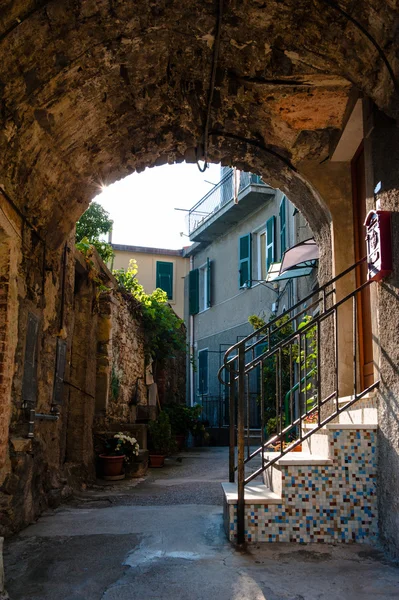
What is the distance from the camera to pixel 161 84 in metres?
4.38

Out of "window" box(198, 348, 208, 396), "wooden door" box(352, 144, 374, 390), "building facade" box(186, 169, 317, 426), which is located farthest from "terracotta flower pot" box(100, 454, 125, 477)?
"window" box(198, 348, 208, 396)

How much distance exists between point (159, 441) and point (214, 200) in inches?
347

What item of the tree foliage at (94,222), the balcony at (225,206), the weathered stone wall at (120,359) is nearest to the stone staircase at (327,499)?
the weathered stone wall at (120,359)

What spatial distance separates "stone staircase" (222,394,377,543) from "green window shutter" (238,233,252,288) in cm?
1073

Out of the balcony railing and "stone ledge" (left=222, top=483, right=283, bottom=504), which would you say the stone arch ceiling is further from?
the balcony railing

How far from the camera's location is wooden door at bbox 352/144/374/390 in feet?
14.6

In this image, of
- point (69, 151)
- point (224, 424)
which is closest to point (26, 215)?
point (69, 151)

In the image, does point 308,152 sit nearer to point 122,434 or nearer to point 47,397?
point 47,397

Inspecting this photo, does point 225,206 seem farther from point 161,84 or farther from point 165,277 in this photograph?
point 161,84

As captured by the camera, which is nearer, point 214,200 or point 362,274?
point 362,274

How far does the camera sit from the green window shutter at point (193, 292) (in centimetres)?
1775

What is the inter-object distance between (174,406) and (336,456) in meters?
9.01

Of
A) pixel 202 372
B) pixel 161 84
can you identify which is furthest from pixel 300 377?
pixel 202 372

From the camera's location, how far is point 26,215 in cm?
436
